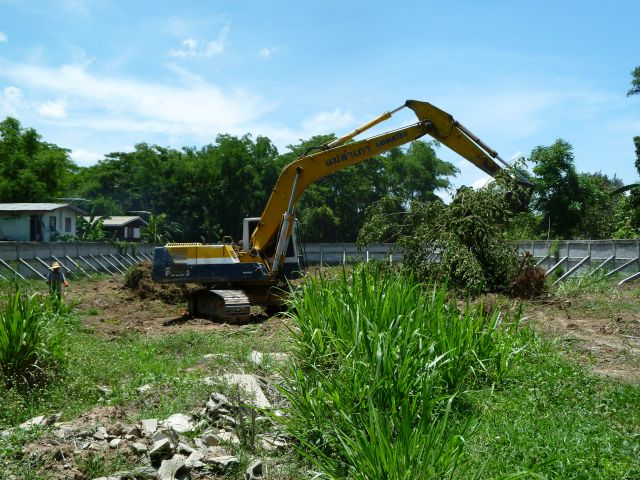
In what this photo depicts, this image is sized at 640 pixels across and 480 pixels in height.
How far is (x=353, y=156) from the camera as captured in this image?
1722 cm

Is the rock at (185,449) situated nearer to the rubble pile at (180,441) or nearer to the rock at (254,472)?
the rubble pile at (180,441)

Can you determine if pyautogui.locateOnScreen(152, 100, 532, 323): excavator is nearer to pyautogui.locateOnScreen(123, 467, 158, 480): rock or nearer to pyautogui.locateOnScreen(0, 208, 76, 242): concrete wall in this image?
pyautogui.locateOnScreen(123, 467, 158, 480): rock

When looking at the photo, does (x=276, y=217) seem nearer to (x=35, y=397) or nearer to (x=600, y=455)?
(x=35, y=397)

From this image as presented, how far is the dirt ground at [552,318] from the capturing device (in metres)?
8.91

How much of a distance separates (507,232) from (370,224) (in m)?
3.13

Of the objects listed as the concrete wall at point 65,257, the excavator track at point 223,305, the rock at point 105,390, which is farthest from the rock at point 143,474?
the concrete wall at point 65,257

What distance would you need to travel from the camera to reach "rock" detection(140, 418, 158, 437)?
574cm

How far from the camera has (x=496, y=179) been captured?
52.9 ft

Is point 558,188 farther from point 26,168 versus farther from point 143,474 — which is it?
point 26,168

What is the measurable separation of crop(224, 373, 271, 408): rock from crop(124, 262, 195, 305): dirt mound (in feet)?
43.0

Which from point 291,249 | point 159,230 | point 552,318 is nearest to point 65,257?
point 291,249

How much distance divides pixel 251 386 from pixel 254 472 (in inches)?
77.1

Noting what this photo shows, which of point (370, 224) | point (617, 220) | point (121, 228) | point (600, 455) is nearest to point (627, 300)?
point (370, 224)

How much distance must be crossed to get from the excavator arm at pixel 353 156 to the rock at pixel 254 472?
11.7 m
